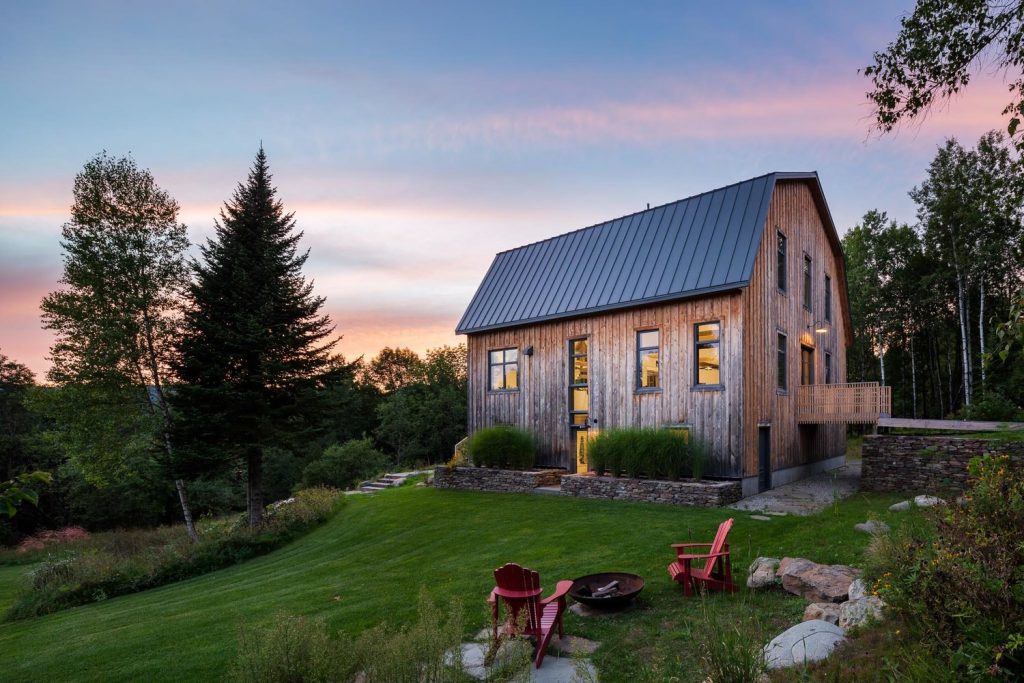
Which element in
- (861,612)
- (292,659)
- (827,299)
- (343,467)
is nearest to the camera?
(292,659)

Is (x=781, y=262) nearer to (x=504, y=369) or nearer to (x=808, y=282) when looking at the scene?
(x=808, y=282)

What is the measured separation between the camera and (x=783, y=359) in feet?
49.9

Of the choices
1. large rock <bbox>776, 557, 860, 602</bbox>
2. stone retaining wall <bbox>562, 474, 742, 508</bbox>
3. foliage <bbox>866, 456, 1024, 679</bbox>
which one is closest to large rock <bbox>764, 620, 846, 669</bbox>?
foliage <bbox>866, 456, 1024, 679</bbox>

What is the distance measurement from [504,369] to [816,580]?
12.8 meters

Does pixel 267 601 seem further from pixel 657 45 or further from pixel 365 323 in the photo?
pixel 365 323

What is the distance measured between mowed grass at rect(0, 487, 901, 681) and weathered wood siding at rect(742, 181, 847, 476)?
3046 millimetres

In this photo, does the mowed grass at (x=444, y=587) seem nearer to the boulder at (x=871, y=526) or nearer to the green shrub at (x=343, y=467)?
the boulder at (x=871, y=526)

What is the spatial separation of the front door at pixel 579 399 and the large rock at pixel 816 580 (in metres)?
9.54


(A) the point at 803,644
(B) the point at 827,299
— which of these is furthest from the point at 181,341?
(B) the point at 827,299

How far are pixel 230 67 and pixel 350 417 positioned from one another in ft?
115

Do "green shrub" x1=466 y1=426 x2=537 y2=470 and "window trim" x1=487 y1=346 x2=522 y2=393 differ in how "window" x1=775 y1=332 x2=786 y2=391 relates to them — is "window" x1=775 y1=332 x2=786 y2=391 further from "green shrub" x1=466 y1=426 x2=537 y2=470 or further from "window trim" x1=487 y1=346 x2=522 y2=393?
"window trim" x1=487 y1=346 x2=522 y2=393

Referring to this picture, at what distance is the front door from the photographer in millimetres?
15797

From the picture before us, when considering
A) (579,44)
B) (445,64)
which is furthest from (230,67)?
(579,44)

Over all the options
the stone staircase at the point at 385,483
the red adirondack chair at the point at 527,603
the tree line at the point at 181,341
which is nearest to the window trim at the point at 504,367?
the tree line at the point at 181,341
